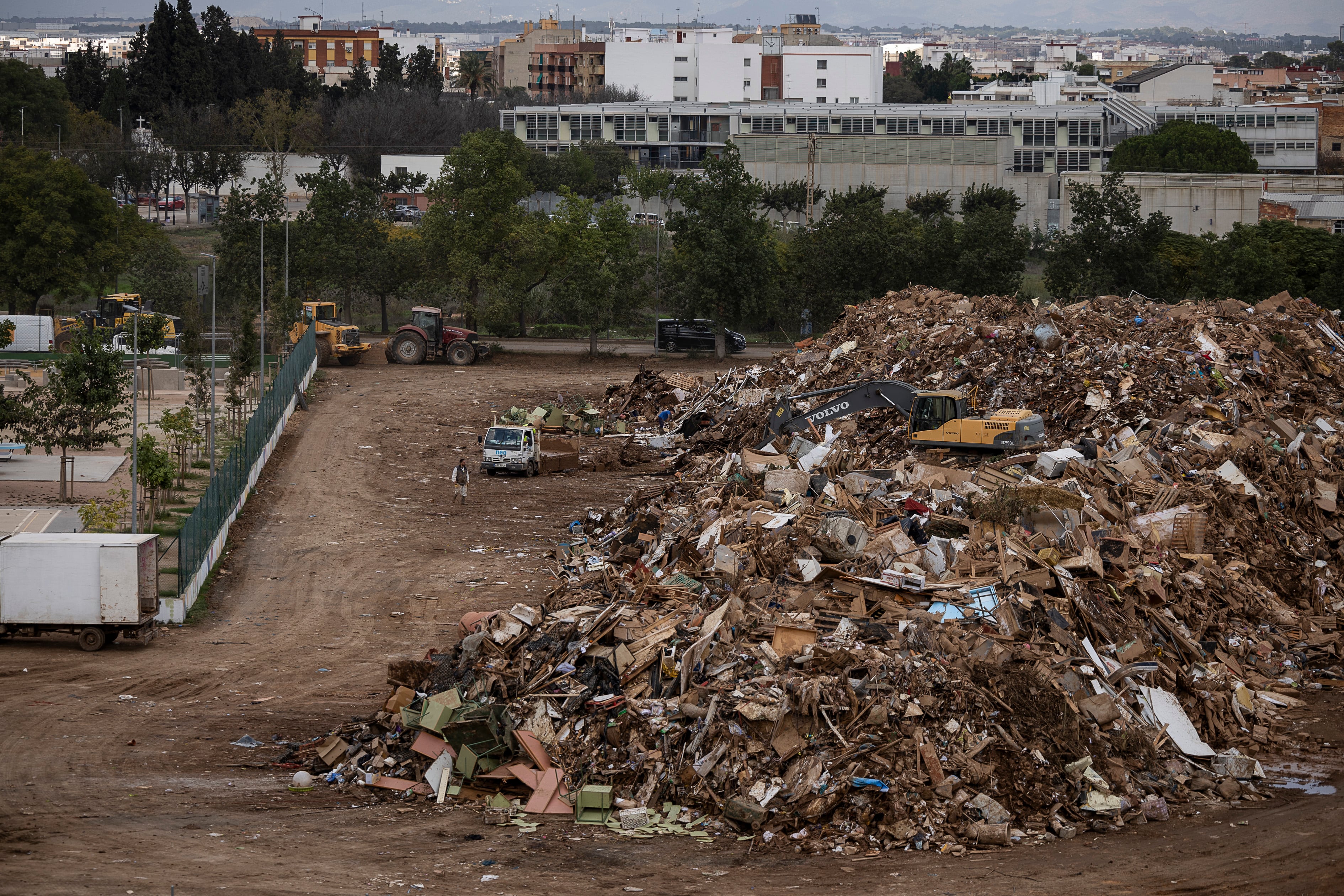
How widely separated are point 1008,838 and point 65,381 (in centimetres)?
2355

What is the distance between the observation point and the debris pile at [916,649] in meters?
14.1

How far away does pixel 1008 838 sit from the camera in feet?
44.5

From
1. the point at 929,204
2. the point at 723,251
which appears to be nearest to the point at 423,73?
the point at 929,204

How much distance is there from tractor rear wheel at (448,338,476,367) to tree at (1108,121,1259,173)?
57.2 meters

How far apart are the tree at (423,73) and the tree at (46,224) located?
8000 cm

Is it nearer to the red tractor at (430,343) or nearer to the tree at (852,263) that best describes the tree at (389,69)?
the red tractor at (430,343)

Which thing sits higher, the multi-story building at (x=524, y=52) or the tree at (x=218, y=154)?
the multi-story building at (x=524, y=52)

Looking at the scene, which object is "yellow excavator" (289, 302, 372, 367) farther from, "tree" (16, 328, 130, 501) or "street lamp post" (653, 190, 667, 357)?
"tree" (16, 328, 130, 501)

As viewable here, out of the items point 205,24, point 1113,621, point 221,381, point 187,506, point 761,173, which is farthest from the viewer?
point 205,24

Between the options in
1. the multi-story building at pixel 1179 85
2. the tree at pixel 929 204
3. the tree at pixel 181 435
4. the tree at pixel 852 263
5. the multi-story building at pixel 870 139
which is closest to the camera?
the tree at pixel 181 435

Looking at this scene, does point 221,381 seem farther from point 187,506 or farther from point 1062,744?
point 1062,744

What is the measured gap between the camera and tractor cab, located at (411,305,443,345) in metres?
48.8

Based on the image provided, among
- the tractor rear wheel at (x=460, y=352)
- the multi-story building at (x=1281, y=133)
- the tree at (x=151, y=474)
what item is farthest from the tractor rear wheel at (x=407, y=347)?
the multi-story building at (x=1281, y=133)

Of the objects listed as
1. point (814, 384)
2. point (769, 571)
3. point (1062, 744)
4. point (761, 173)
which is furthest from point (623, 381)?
point (761, 173)
